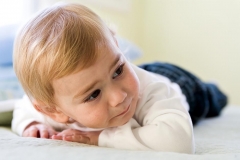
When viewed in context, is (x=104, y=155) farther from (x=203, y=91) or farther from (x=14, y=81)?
(x=203, y=91)

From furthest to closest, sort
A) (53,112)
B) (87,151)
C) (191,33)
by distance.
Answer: (191,33) < (53,112) < (87,151)

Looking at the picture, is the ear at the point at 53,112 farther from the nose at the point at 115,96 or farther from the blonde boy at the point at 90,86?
the nose at the point at 115,96

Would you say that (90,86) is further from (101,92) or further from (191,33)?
(191,33)

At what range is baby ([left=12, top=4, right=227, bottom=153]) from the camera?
2.09 feet

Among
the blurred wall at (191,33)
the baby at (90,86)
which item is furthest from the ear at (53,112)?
the blurred wall at (191,33)

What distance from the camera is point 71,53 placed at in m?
0.62

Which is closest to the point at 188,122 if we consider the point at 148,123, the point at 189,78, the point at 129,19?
the point at 148,123

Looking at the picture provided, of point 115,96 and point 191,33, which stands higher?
point 115,96

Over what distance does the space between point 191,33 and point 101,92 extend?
1.62 meters

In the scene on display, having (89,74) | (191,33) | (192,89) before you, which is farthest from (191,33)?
(89,74)

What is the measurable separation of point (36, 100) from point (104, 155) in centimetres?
25

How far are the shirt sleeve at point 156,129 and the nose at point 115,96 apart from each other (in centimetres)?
7

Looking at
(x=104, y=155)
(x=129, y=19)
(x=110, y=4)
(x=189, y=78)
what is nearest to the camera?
(x=104, y=155)

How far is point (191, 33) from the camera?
219cm
